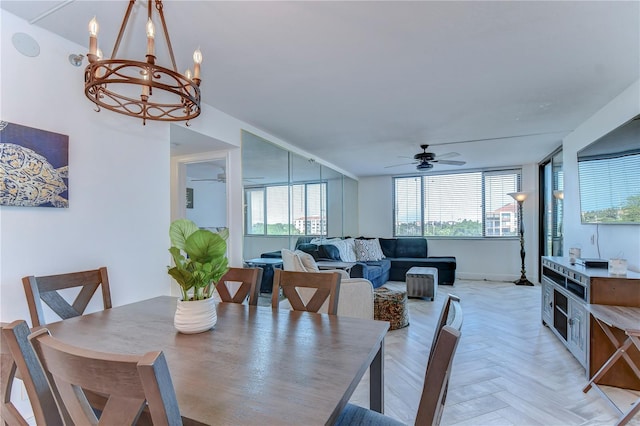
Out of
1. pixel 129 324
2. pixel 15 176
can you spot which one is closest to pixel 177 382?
pixel 129 324

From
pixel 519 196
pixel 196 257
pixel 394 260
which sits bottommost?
pixel 394 260

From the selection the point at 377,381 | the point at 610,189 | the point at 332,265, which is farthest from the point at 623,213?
the point at 332,265

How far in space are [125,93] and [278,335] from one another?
231 cm

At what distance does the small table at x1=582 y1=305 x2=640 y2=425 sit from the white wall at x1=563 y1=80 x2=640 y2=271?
2.48 ft

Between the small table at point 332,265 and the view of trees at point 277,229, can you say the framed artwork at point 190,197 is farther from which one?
the small table at point 332,265

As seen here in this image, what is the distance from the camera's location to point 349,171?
7.30m

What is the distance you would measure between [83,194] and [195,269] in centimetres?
139

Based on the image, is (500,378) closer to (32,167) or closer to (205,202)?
(32,167)

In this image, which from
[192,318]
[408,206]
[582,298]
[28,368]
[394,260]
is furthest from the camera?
[408,206]

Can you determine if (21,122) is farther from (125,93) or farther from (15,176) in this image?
(125,93)

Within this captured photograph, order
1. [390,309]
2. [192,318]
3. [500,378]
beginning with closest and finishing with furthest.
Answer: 1. [192,318]
2. [500,378]
3. [390,309]

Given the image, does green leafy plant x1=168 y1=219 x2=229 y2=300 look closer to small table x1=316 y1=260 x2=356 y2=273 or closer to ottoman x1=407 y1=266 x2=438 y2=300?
small table x1=316 y1=260 x2=356 y2=273

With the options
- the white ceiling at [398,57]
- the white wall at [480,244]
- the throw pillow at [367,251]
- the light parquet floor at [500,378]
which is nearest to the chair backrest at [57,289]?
the white ceiling at [398,57]

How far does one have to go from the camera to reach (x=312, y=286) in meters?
1.90
